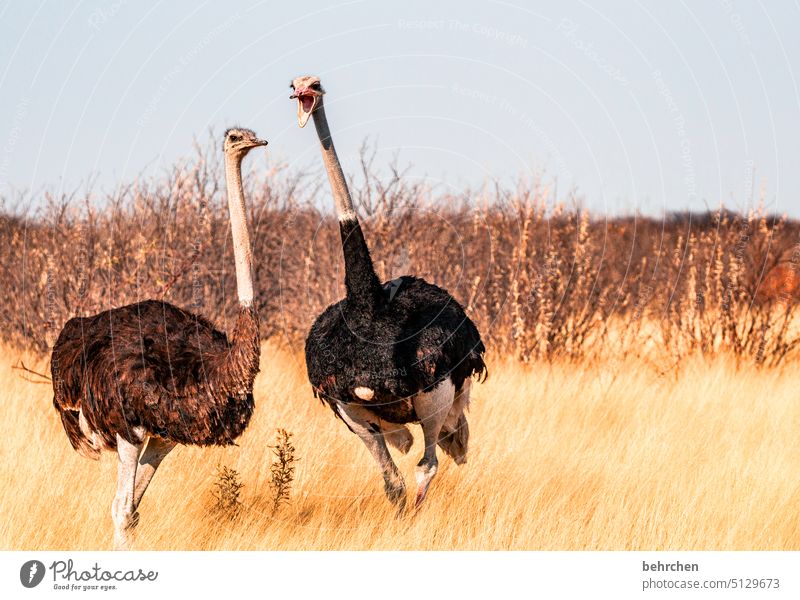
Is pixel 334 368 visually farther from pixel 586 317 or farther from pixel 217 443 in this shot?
Result: pixel 586 317

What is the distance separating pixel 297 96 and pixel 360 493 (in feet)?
8.01

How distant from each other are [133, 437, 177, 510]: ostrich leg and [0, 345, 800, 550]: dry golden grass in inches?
8.6

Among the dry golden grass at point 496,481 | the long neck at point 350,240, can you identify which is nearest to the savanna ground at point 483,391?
the dry golden grass at point 496,481

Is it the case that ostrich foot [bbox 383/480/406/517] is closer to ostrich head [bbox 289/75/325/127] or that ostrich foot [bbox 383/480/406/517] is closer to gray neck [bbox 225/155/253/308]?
gray neck [bbox 225/155/253/308]

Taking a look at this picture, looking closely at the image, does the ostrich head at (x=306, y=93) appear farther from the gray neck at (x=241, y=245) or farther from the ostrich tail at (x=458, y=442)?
the ostrich tail at (x=458, y=442)

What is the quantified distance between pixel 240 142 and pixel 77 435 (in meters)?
1.91

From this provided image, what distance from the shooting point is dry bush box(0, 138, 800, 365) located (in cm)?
1019

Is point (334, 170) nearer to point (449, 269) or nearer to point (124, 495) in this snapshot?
point (124, 495)

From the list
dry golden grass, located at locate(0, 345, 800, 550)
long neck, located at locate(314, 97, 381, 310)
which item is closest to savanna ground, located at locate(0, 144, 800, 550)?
dry golden grass, located at locate(0, 345, 800, 550)

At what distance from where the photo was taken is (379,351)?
5777 millimetres

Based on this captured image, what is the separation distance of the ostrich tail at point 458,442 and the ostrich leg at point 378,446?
2.01 feet
